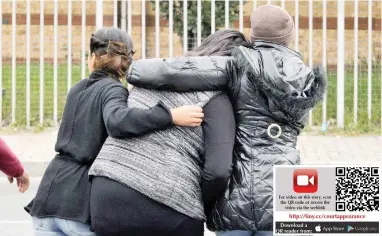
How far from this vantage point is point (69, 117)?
412cm

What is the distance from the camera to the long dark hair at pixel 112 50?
414 centimetres

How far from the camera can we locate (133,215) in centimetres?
364

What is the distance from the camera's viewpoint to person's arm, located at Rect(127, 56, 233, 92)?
3.67 m

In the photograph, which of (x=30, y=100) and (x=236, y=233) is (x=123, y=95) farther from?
(x=30, y=100)

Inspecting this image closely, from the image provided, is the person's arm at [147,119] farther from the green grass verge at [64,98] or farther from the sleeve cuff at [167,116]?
the green grass verge at [64,98]

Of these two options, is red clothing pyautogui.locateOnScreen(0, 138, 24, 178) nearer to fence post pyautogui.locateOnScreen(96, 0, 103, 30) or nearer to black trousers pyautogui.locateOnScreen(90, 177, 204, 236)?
black trousers pyautogui.locateOnScreen(90, 177, 204, 236)

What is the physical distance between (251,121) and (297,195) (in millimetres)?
354

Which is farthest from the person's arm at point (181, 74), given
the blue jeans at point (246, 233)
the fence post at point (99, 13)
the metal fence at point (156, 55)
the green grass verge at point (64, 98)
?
the fence post at point (99, 13)

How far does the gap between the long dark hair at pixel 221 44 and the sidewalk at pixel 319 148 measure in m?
7.18

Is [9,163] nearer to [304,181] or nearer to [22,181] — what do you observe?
[22,181]

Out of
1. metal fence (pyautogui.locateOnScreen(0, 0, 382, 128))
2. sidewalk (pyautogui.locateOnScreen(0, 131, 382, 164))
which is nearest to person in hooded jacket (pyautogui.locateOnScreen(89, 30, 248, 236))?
sidewalk (pyautogui.locateOnScreen(0, 131, 382, 164))

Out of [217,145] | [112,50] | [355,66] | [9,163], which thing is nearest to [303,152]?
[355,66]

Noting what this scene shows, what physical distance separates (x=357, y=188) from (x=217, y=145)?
1.88ft

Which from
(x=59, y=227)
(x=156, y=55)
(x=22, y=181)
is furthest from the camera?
(x=156, y=55)
